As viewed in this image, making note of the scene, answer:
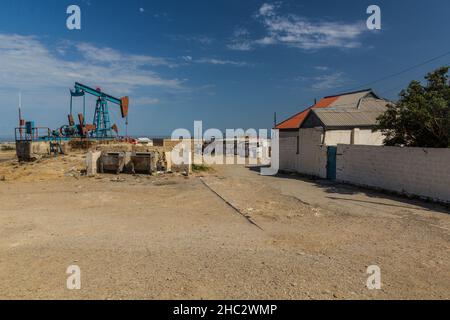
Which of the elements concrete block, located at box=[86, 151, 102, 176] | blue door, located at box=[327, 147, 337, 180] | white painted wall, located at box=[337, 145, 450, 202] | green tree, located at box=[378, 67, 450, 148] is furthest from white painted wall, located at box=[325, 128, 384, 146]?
concrete block, located at box=[86, 151, 102, 176]

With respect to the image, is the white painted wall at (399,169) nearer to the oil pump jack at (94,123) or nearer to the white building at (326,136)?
the white building at (326,136)

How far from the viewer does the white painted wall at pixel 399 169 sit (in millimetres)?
9234

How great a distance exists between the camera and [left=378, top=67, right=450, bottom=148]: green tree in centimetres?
977

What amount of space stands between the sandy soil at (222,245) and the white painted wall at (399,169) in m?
0.66

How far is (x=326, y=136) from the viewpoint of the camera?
1536 centimetres

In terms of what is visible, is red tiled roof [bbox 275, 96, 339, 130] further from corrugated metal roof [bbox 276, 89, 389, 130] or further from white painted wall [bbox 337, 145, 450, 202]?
white painted wall [bbox 337, 145, 450, 202]

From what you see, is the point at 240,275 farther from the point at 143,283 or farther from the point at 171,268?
the point at 143,283

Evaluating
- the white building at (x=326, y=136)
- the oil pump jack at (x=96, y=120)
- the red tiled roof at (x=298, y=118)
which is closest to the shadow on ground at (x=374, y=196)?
the white building at (x=326, y=136)

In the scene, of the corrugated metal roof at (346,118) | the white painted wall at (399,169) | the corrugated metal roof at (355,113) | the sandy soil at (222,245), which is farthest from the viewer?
the corrugated metal roof at (355,113)

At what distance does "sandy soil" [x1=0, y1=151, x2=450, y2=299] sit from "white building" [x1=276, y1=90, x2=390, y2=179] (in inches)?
184

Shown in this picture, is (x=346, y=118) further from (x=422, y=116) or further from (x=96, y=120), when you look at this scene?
(x=96, y=120)

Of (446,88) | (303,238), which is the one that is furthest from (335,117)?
(303,238)

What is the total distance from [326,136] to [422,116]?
220 inches

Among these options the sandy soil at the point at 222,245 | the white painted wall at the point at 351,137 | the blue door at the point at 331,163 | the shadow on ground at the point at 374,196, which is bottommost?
the sandy soil at the point at 222,245
